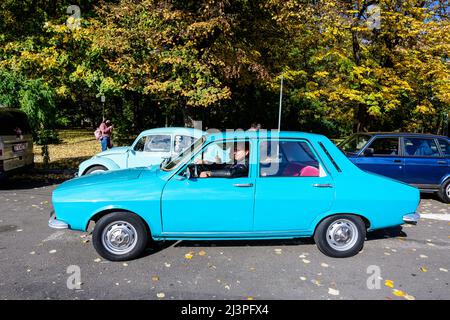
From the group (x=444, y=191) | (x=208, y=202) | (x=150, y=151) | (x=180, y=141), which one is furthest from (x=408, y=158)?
(x=150, y=151)

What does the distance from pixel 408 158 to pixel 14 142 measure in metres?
9.86

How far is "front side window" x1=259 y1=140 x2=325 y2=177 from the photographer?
15.3ft

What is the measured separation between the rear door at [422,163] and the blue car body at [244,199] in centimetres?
396

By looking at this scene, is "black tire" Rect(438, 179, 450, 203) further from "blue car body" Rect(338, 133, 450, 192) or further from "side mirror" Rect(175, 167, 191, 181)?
"side mirror" Rect(175, 167, 191, 181)

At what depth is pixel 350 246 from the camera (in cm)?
475

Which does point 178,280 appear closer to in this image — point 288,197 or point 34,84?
point 288,197

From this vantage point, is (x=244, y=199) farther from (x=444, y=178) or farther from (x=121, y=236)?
(x=444, y=178)

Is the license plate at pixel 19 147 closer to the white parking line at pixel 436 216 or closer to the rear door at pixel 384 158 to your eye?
the rear door at pixel 384 158

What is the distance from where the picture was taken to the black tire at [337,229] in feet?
15.4

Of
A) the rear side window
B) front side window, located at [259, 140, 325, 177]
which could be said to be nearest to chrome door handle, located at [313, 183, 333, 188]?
front side window, located at [259, 140, 325, 177]

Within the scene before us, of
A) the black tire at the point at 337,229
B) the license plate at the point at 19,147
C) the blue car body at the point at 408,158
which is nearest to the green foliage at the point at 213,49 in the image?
the license plate at the point at 19,147

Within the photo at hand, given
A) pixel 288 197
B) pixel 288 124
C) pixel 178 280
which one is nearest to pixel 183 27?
pixel 288 197

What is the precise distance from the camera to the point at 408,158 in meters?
8.26

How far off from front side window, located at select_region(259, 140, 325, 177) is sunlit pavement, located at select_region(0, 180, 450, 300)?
1.18m
